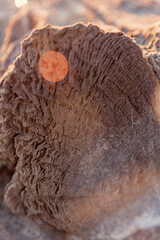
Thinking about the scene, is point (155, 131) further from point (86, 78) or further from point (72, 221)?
point (72, 221)

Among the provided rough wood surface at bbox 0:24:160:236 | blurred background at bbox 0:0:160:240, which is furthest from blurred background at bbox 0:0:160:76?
rough wood surface at bbox 0:24:160:236

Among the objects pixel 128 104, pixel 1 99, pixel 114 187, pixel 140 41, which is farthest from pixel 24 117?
pixel 140 41

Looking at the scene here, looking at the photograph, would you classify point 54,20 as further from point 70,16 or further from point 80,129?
point 80,129

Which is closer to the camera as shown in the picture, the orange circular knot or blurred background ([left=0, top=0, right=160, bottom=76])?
the orange circular knot

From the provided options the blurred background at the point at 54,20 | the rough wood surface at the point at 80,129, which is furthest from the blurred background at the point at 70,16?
the rough wood surface at the point at 80,129

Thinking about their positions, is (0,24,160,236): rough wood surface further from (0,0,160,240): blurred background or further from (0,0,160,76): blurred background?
(0,0,160,76): blurred background

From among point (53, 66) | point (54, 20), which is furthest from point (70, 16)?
point (53, 66)

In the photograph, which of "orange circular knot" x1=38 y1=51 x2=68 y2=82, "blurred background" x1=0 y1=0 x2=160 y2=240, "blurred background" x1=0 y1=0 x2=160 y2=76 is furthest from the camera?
"blurred background" x1=0 y1=0 x2=160 y2=76
